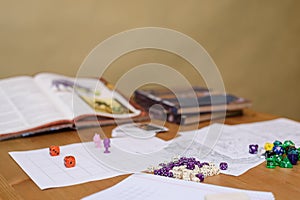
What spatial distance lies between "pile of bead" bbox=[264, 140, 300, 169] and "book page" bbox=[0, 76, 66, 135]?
51 cm

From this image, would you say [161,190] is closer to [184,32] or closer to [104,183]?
[104,183]

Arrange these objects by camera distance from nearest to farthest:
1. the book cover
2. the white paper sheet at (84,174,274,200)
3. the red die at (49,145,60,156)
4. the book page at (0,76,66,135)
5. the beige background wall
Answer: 1. the white paper sheet at (84,174,274,200)
2. the red die at (49,145,60,156)
3. the book page at (0,76,66,135)
4. the book cover
5. the beige background wall

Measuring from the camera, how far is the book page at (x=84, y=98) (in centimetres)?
122

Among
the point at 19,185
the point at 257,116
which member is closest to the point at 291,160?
the point at 257,116

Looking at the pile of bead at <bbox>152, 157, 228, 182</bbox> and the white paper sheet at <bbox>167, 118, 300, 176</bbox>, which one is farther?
the white paper sheet at <bbox>167, 118, 300, 176</bbox>

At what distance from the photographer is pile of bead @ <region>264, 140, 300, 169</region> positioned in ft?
2.99

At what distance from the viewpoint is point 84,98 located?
1277 mm

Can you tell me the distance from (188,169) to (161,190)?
109mm

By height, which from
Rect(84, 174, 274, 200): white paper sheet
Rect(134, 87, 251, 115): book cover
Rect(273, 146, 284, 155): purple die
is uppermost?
Rect(134, 87, 251, 115): book cover

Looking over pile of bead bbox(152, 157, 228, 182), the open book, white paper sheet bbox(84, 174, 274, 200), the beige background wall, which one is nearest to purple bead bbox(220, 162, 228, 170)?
pile of bead bbox(152, 157, 228, 182)

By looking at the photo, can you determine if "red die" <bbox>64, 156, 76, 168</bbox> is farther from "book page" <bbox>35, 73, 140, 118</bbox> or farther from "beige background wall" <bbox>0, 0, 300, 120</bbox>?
"beige background wall" <bbox>0, 0, 300, 120</bbox>

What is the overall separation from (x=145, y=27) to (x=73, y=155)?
0.86m

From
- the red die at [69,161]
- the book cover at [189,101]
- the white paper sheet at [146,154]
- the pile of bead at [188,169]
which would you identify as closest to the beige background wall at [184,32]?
the book cover at [189,101]

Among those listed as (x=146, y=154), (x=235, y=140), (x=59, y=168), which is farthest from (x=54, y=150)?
(x=235, y=140)
